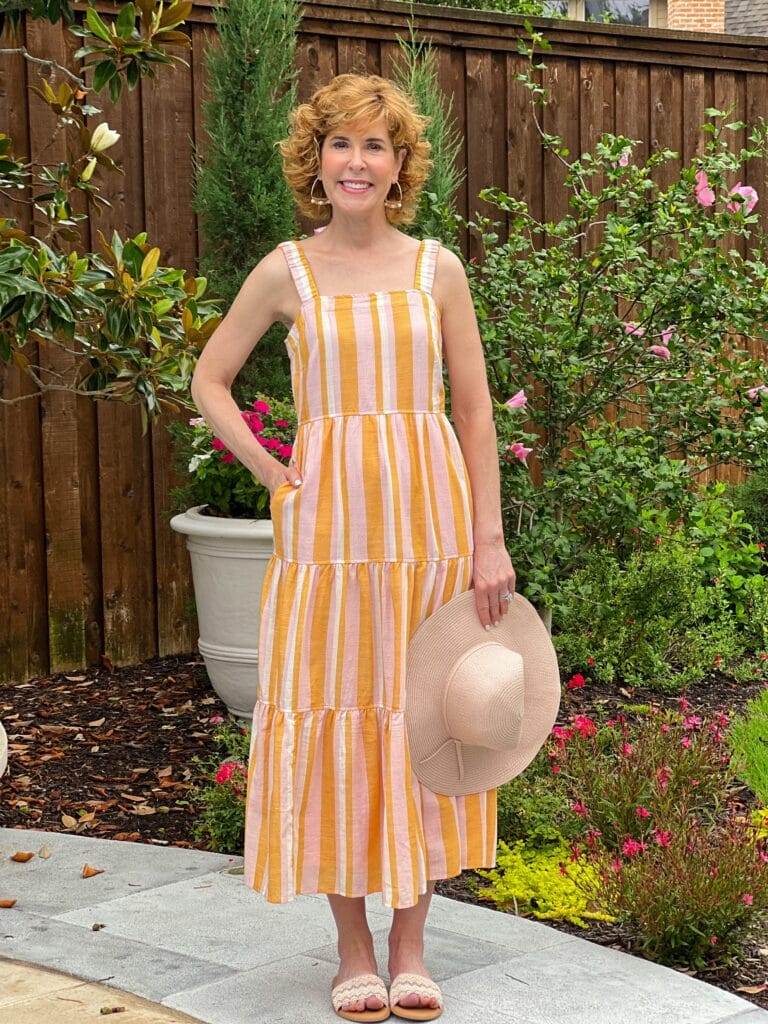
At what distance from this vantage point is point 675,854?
10.5 ft

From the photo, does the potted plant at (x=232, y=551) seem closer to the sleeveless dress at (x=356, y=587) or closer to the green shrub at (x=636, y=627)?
the green shrub at (x=636, y=627)

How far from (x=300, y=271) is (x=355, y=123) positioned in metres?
0.30

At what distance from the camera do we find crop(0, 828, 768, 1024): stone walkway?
2.77 m

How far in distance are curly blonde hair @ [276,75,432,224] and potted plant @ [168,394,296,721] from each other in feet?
6.80

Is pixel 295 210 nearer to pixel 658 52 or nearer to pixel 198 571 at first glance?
pixel 198 571

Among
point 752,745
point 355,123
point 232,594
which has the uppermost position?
point 355,123

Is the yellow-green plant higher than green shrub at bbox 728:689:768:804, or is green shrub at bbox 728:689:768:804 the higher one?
green shrub at bbox 728:689:768:804

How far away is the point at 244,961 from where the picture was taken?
3.01m

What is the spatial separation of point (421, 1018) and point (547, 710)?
0.68 m

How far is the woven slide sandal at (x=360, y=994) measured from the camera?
2748 mm

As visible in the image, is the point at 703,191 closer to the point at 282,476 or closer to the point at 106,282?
the point at 106,282

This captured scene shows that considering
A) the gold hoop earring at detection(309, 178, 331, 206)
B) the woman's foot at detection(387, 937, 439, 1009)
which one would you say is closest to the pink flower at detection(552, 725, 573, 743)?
the woman's foot at detection(387, 937, 439, 1009)

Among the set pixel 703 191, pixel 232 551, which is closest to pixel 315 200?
pixel 232 551

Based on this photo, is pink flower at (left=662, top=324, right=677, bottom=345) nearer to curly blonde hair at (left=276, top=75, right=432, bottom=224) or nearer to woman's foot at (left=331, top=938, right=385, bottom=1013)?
curly blonde hair at (left=276, top=75, right=432, bottom=224)
